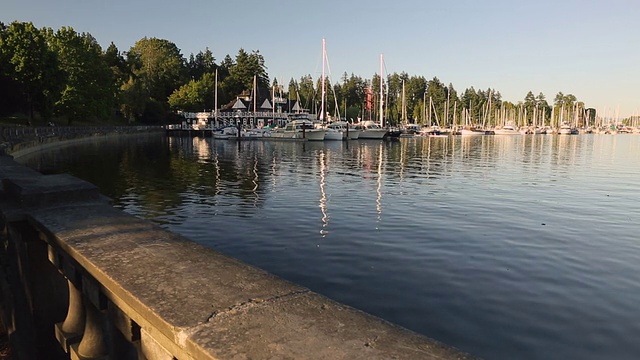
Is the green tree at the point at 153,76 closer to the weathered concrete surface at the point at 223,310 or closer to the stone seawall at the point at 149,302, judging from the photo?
the stone seawall at the point at 149,302

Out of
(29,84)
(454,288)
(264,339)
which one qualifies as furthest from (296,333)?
(29,84)

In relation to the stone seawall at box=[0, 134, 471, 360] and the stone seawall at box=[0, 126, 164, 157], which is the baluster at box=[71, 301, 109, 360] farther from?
the stone seawall at box=[0, 126, 164, 157]

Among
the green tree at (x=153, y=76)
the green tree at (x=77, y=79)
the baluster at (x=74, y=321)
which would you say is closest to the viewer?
the baluster at (x=74, y=321)

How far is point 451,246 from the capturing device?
11.6 meters

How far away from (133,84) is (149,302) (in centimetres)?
11411

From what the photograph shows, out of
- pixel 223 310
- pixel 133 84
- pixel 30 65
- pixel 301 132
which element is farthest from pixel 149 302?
pixel 133 84

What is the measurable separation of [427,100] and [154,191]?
183 m

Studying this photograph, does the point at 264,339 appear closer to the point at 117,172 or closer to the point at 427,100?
the point at 117,172

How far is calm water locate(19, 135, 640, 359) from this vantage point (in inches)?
284

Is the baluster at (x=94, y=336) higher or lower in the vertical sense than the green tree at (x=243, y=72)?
lower

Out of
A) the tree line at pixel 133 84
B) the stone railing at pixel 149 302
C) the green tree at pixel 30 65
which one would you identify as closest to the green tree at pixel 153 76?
the tree line at pixel 133 84

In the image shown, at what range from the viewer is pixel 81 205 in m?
5.48

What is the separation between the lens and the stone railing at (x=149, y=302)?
2248 millimetres

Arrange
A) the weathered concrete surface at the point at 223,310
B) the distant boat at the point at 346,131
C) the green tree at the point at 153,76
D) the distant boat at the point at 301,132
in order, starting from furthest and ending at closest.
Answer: the green tree at the point at 153,76
the distant boat at the point at 346,131
the distant boat at the point at 301,132
the weathered concrete surface at the point at 223,310
